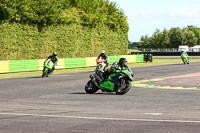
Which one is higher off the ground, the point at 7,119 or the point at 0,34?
the point at 0,34

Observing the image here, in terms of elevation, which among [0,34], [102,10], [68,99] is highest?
[102,10]

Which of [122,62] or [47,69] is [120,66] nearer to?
[122,62]

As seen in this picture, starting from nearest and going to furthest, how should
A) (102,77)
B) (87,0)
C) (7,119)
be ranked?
(7,119) < (102,77) < (87,0)

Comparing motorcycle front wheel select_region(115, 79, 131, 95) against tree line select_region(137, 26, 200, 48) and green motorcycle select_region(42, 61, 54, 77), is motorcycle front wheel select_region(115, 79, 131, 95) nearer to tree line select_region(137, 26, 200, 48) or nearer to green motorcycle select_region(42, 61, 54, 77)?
green motorcycle select_region(42, 61, 54, 77)

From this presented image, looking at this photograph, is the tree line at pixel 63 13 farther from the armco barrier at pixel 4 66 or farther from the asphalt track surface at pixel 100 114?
the asphalt track surface at pixel 100 114

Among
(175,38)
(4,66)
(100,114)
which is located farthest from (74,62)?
(175,38)

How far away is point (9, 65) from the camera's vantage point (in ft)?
102

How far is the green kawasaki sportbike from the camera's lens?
1461cm

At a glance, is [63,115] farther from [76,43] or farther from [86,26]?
[86,26]

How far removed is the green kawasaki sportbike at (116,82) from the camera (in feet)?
47.9

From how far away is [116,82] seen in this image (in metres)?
14.9

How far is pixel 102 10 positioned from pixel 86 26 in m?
5.35

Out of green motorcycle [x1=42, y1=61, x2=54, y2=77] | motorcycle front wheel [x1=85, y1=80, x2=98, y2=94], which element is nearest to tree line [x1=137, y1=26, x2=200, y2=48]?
green motorcycle [x1=42, y1=61, x2=54, y2=77]

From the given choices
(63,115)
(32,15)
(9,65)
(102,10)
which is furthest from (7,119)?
(102,10)
